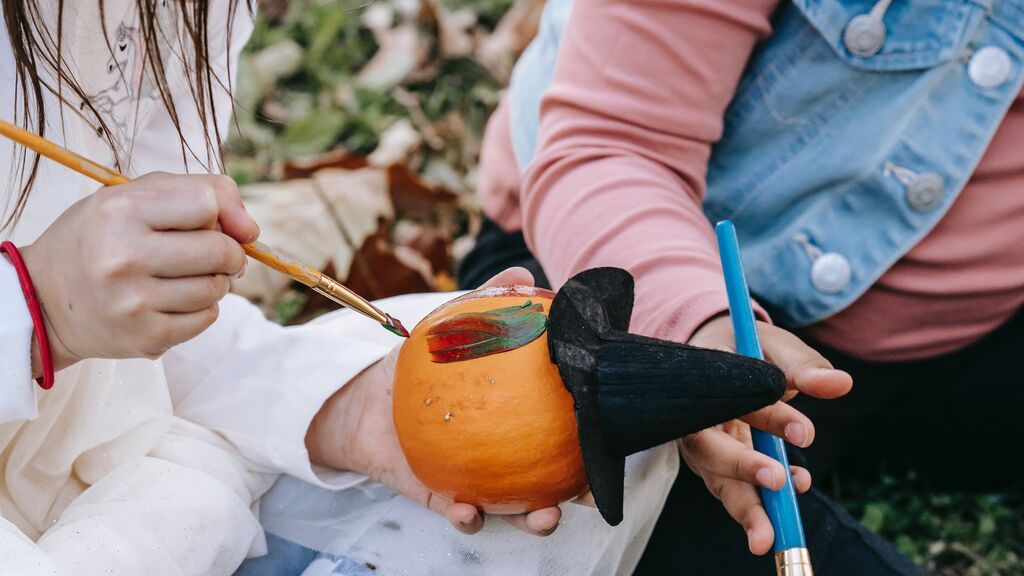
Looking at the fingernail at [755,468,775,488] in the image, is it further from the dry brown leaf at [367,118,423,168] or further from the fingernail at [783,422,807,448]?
the dry brown leaf at [367,118,423,168]

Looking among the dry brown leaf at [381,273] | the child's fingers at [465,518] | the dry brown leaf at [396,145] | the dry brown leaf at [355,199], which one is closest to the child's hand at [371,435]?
the child's fingers at [465,518]

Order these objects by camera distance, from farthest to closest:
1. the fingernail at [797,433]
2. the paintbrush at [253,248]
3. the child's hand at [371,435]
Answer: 1. the child's hand at [371,435]
2. the fingernail at [797,433]
3. the paintbrush at [253,248]

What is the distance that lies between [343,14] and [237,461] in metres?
1.83

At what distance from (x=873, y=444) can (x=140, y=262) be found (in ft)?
3.85

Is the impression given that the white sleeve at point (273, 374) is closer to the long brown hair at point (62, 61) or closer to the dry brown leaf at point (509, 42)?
the long brown hair at point (62, 61)

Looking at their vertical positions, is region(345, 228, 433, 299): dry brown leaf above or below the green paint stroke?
below

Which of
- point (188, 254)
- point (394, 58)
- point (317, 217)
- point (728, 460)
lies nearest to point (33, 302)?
point (188, 254)

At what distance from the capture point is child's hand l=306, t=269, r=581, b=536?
3.10 ft

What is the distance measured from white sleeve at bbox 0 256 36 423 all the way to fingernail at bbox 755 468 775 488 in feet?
1.93

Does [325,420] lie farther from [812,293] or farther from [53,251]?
[812,293]

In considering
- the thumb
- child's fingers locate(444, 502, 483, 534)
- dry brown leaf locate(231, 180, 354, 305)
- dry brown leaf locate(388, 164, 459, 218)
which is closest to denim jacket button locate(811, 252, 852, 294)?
child's fingers locate(444, 502, 483, 534)

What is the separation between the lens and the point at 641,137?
1.17 meters

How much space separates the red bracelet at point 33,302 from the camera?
30.0 inches

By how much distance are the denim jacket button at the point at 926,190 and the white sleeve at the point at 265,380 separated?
2.00 feet
